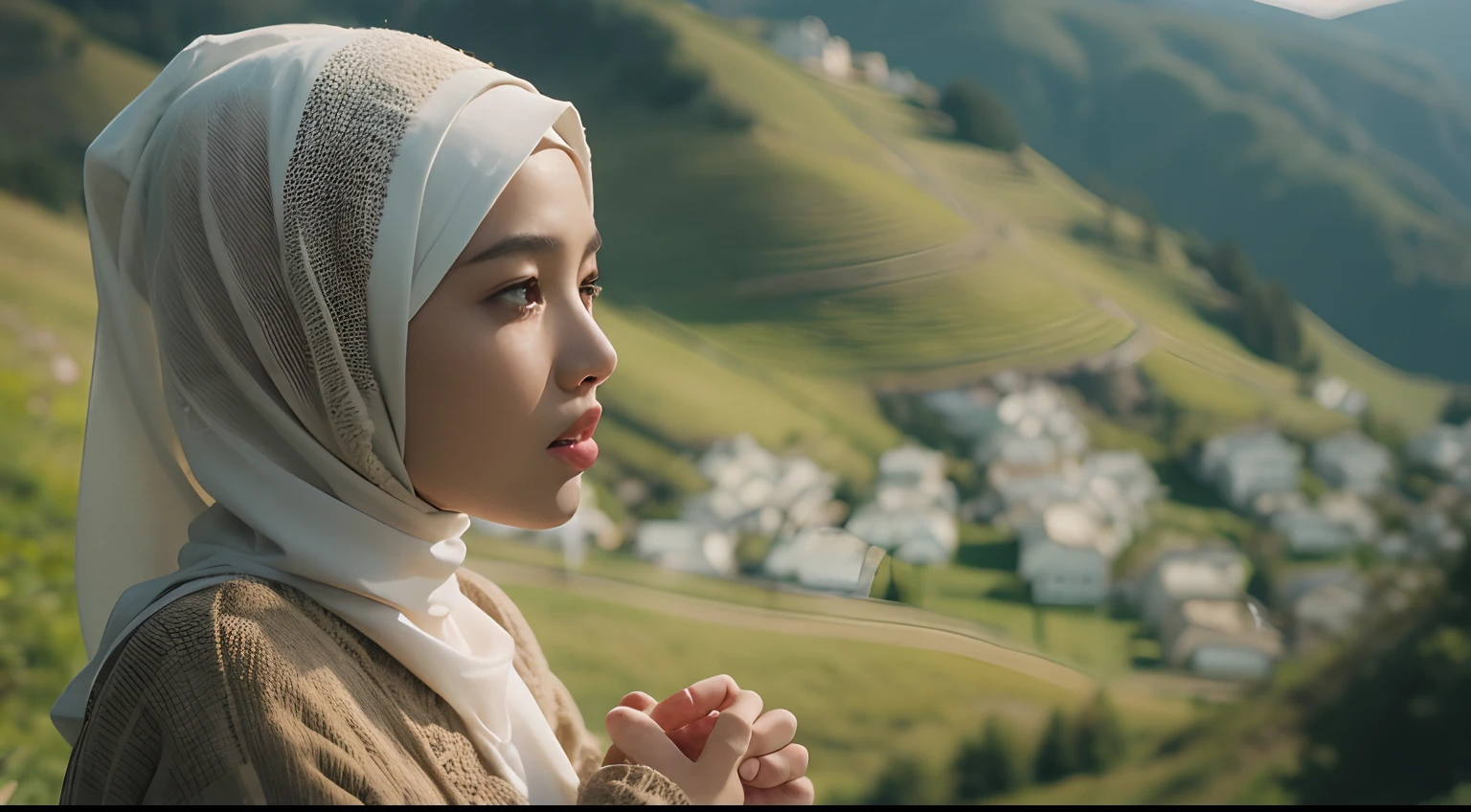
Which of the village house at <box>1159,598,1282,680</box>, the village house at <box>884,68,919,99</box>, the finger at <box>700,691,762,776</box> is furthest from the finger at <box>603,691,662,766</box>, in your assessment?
the village house at <box>884,68,919,99</box>

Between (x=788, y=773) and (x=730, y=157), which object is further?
(x=730, y=157)

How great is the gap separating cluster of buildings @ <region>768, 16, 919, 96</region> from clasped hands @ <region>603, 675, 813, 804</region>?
9.95 ft

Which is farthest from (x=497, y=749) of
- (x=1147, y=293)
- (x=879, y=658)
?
(x=1147, y=293)

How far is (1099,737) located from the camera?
266cm

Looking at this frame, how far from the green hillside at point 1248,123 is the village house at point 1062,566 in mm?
1255

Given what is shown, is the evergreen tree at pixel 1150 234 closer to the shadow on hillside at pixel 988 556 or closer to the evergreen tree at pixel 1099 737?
the shadow on hillside at pixel 988 556

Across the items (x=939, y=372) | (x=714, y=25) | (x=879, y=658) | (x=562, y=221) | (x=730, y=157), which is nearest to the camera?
(x=562, y=221)

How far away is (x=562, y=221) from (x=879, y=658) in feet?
6.90

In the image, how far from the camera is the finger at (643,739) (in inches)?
30.3

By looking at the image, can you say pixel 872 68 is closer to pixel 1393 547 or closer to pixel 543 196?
pixel 1393 547

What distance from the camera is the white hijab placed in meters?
0.70

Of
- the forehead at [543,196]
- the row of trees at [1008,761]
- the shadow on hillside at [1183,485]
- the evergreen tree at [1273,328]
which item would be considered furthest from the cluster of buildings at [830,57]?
the forehead at [543,196]

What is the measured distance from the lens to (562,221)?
760 mm

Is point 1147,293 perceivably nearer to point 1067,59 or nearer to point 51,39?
point 1067,59
